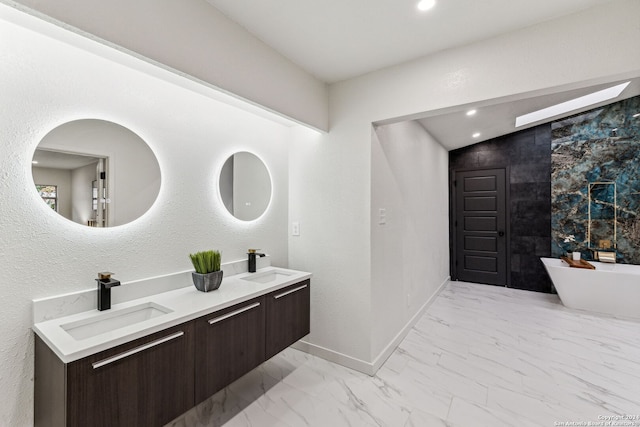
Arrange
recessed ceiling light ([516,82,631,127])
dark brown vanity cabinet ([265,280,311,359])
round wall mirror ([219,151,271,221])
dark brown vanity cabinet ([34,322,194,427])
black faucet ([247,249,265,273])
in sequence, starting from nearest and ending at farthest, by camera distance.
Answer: dark brown vanity cabinet ([34,322,194,427]) → dark brown vanity cabinet ([265,280,311,359]) → round wall mirror ([219,151,271,221]) → black faucet ([247,249,265,273]) → recessed ceiling light ([516,82,631,127])

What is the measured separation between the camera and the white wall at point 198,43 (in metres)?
1.21

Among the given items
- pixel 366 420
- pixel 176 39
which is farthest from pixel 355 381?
pixel 176 39

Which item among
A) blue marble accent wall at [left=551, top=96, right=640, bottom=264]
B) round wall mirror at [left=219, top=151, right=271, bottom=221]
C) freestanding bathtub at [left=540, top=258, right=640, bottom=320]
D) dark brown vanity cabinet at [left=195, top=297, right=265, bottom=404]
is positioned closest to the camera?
dark brown vanity cabinet at [left=195, top=297, right=265, bottom=404]

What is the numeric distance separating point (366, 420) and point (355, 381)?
1.47ft

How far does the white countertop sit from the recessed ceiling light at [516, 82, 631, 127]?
4.55 m

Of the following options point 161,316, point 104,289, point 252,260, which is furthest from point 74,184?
point 252,260

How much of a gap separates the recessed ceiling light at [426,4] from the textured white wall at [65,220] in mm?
Result: 1654

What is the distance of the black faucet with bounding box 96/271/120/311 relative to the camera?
159cm

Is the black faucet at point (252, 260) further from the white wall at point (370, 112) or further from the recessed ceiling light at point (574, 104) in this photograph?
the recessed ceiling light at point (574, 104)

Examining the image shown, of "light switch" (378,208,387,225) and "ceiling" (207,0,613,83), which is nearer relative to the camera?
"ceiling" (207,0,613,83)

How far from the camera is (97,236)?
5.50 feet

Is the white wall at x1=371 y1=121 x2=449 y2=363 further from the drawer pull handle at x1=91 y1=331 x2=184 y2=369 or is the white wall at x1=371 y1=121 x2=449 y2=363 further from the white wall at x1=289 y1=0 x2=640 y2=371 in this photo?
the drawer pull handle at x1=91 y1=331 x2=184 y2=369

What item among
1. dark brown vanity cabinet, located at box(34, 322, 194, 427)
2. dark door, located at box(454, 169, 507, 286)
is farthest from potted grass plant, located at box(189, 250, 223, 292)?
dark door, located at box(454, 169, 507, 286)

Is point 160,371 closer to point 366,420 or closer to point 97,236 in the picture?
point 97,236
